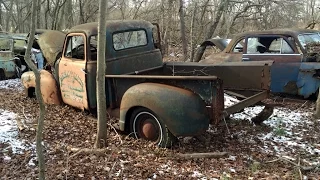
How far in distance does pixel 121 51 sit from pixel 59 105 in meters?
1.77

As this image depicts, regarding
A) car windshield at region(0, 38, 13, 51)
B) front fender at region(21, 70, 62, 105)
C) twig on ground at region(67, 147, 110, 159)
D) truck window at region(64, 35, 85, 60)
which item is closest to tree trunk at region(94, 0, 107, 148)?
twig on ground at region(67, 147, 110, 159)

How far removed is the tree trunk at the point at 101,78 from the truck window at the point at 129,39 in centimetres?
181

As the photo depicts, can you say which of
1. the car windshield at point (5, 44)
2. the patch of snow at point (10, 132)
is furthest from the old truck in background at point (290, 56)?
the car windshield at point (5, 44)

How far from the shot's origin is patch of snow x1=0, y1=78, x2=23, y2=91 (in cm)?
1043

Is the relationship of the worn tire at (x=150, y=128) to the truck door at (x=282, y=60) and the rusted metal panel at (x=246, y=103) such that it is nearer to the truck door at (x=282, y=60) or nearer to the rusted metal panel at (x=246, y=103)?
the rusted metal panel at (x=246, y=103)

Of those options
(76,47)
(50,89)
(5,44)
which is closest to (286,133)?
(76,47)

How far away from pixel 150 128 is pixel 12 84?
731 centimetres

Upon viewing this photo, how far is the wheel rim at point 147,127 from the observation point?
16.5ft

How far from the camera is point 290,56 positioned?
7824mm

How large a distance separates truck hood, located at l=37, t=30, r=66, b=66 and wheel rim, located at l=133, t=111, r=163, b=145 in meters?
3.06

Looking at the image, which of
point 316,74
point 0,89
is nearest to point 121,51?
point 316,74

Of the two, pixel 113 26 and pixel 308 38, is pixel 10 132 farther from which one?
pixel 308 38

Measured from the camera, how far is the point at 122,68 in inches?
252

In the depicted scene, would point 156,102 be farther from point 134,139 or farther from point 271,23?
point 271,23
